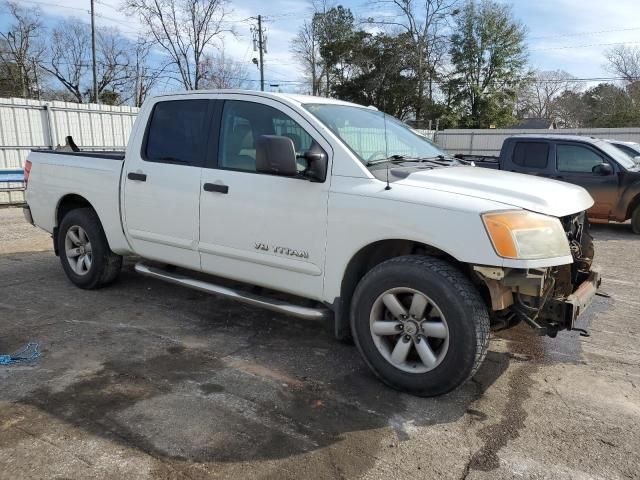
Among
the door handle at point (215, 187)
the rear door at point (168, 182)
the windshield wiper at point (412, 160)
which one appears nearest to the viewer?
the windshield wiper at point (412, 160)

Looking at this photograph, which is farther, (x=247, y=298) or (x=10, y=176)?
(x=10, y=176)

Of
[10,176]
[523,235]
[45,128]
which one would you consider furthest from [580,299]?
[45,128]

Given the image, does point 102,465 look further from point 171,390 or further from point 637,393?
point 637,393

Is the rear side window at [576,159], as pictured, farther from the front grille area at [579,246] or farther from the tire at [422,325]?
the tire at [422,325]

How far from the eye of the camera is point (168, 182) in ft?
14.5

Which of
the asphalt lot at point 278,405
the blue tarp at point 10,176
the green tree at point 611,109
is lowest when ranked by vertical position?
the asphalt lot at point 278,405

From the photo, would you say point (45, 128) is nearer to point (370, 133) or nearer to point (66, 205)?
point (66, 205)

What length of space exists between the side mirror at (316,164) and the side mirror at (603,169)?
7.68 metres

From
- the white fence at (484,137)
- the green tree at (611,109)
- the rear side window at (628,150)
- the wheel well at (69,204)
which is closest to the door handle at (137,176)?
the wheel well at (69,204)

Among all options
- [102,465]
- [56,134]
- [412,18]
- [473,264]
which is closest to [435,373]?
[473,264]

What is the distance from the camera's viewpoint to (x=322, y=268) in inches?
142

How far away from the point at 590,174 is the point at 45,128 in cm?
1304

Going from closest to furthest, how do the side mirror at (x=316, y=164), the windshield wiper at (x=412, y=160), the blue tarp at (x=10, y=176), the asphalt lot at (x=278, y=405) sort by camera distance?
the asphalt lot at (x=278, y=405)
the side mirror at (x=316, y=164)
the windshield wiper at (x=412, y=160)
the blue tarp at (x=10, y=176)

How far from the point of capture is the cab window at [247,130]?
389 centimetres
